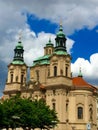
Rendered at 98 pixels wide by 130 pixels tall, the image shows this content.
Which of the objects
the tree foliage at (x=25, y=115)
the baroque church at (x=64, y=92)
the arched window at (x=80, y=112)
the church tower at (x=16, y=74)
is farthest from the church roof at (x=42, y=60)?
the tree foliage at (x=25, y=115)

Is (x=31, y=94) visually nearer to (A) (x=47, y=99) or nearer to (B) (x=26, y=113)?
(A) (x=47, y=99)

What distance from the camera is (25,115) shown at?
69.9m

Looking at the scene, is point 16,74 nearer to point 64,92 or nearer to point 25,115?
point 64,92

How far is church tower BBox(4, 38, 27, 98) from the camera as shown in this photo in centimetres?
10269

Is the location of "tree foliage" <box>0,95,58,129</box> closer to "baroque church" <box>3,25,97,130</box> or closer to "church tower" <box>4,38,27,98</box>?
"baroque church" <box>3,25,97,130</box>

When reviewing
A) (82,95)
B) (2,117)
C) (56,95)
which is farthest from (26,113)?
(82,95)

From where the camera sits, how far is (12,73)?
344 feet

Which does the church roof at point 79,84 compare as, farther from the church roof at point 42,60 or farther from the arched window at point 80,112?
the church roof at point 42,60

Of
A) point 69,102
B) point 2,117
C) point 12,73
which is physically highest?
point 12,73

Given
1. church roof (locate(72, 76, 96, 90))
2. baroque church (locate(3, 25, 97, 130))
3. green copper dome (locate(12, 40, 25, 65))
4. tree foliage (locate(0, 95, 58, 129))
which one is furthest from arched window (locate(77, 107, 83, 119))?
green copper dome (locate(12, 40, 25, 65))

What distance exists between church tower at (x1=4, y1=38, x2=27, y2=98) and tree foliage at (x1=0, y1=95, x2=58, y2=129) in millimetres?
26241

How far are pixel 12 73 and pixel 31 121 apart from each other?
119ft

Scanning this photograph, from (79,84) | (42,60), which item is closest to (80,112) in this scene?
(79,84)

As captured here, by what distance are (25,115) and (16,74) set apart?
116 ft
